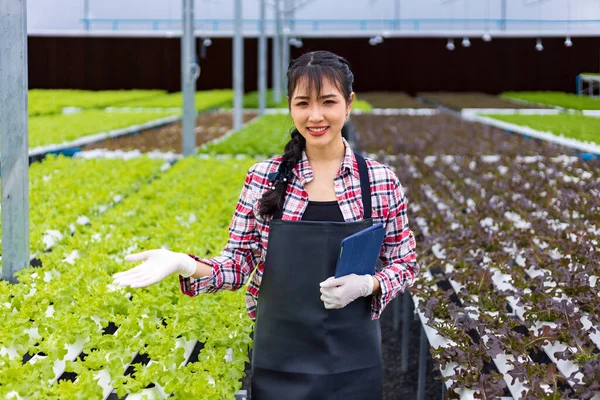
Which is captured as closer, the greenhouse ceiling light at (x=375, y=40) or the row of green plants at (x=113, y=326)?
the row of green plants at (x=113, y=326)

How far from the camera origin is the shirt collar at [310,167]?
2.70 metres

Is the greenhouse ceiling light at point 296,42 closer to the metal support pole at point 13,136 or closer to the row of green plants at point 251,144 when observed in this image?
the row of green plants at point 251,144

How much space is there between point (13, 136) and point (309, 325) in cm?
250

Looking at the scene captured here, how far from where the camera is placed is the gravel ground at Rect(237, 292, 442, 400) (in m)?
5.34

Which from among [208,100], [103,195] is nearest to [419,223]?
[103,195]

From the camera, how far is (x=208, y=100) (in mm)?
25062

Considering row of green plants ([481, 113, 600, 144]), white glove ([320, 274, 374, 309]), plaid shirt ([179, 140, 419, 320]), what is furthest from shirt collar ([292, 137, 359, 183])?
row of green plants ([481, 113, 600, 144])

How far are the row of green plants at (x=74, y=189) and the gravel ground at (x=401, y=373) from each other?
1.76 m

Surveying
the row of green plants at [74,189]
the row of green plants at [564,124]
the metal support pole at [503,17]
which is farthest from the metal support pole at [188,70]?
the metal support pole at [503,17]

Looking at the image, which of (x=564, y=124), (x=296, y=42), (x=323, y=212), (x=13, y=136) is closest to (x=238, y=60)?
(x=564, y=124)

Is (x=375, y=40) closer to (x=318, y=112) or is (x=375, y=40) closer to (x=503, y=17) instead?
(x=503, y=17)

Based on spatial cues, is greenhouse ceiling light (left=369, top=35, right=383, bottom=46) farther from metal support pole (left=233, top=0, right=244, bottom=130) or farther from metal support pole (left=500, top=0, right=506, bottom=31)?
metal support pole (left=233, top=0, right=244, bottom=130)

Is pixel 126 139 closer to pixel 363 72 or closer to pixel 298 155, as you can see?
pixel 298 155

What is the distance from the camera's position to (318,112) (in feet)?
8.61
